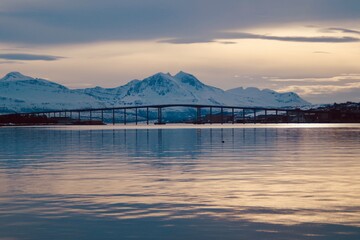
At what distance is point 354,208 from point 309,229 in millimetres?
4309

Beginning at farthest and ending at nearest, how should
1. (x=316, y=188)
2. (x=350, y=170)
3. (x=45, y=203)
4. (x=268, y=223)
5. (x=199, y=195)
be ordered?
(x=350, y=170) < (x=316, y=188) < (x=199, y=195) < (x=45, y=203) < (x=268, y=223)

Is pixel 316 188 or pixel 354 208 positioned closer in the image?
pixel 354 208

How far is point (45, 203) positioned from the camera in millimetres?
25812

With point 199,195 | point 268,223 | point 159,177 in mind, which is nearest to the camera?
point 268,223

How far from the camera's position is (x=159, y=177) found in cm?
3575

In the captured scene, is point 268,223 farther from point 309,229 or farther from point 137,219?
point 137,219

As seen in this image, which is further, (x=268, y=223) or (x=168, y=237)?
(x=268, y=223)

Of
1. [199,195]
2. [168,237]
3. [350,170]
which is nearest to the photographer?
[168,237]

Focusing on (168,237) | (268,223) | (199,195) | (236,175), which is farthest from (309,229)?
(236,175)

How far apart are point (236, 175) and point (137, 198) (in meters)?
10.5

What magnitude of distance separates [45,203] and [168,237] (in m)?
7.90

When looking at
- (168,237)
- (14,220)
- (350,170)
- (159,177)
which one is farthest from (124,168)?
(168,237)

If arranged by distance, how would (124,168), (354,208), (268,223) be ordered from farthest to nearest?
(124,168), (354,208), (268,223)

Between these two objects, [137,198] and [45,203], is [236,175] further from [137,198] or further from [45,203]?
[45,203]
